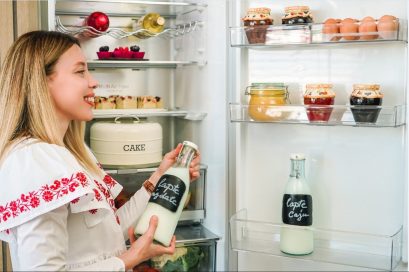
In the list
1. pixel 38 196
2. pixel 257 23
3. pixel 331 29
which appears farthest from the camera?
pixel 257 23

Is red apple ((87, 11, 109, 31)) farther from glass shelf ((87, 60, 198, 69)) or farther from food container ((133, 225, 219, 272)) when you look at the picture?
food container ((133, 225, 219, 272))

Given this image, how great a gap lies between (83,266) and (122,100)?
0.91 metres

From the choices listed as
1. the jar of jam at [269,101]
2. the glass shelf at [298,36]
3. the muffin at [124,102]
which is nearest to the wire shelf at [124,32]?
the muffin at [124,102]

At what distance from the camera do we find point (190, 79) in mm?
2285

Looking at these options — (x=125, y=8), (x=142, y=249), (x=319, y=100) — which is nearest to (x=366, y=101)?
(x=319, y=100)

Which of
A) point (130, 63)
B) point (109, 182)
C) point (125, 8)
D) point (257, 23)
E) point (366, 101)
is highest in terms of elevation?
point (125, 8)

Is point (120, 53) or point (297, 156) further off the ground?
point (120, 53)

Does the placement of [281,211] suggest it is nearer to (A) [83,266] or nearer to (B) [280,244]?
(B) [280,244]

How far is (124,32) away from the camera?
208cm

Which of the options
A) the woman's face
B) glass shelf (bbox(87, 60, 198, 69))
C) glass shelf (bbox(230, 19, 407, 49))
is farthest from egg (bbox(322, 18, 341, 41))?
the woman's face

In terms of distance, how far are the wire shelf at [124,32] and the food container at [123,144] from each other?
332 mm

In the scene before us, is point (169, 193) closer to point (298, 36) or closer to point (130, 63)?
point (298, 36)

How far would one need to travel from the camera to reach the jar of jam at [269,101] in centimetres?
182

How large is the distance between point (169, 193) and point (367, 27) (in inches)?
29.1
